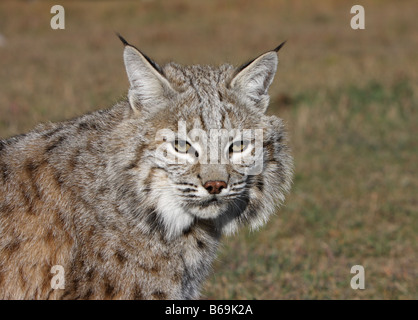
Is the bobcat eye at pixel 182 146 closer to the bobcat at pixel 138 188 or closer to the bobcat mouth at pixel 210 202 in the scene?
the bobcat at pixel 138 188

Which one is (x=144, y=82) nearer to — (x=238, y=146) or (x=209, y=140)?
(x=209, y=140)

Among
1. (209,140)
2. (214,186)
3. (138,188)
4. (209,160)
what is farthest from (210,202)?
(138,188)

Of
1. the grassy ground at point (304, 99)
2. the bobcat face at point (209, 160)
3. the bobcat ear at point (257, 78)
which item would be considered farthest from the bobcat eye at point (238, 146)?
the grassy ground at point (304, 99)

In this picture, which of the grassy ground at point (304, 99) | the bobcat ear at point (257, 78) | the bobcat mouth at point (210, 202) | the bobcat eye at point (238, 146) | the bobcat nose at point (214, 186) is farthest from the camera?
the grassy ground at point (304, 99)

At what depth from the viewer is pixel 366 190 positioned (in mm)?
9695

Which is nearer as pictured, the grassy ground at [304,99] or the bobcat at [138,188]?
the bobcat at [138,188]

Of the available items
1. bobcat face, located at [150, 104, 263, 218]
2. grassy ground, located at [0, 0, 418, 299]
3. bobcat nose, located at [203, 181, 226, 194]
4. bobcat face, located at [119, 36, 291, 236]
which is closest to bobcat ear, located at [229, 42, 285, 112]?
bobcat face, located at [119, 36, 291, 236]

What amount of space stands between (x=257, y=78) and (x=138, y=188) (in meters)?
1.22

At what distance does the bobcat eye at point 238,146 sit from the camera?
4219 mm

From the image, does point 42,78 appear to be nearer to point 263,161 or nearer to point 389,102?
point 389,102

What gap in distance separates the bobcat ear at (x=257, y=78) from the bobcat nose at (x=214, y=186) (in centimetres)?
85

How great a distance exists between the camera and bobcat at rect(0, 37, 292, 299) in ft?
13.4

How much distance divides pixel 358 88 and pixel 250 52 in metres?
7.17

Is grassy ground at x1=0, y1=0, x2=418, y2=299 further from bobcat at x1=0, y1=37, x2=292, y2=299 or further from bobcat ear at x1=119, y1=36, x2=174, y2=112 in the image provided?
bobcat ear at x1=119, y1=36, x2=174, y2=112
